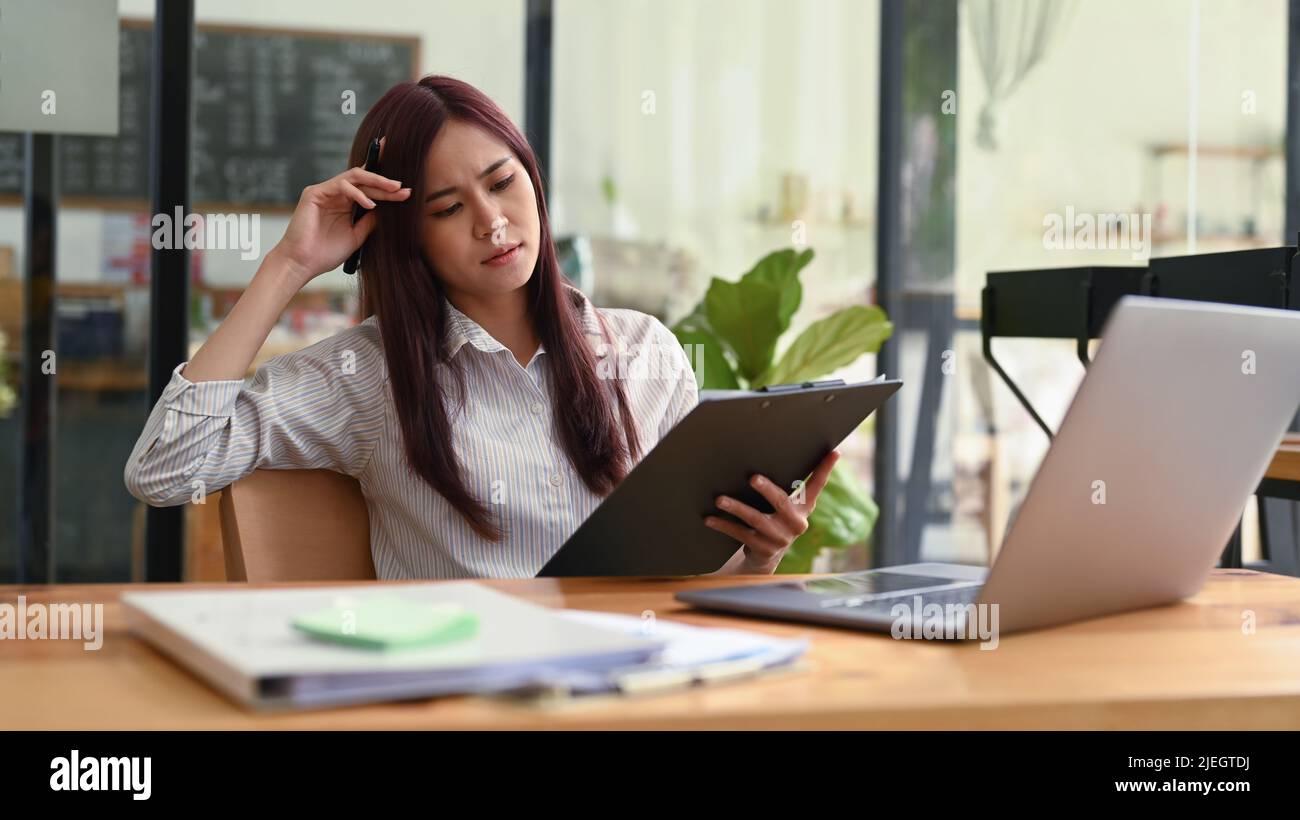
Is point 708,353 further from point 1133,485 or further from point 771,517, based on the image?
point 1133,485

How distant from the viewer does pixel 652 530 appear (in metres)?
1.11

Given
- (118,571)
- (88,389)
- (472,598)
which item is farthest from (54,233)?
(472,598)

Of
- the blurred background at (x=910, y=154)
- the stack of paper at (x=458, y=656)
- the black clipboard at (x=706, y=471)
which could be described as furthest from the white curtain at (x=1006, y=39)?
the stack of paper at (x=458, y=656)

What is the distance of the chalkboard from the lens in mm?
2980

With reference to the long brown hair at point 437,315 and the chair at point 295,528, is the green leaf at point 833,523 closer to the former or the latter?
the long brown hair at point 437,315

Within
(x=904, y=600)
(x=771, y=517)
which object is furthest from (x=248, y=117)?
(x=904, y=600)

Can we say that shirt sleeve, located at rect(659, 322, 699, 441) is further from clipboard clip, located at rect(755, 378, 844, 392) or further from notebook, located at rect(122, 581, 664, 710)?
notebook, located at rect(122, 581, 664, 710)

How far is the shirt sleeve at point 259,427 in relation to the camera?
4.76 feet

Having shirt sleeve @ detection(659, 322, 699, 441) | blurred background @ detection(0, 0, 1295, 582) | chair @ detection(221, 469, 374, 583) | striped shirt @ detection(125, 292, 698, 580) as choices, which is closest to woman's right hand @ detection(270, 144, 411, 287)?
striped shirt @ detection(125, 292, 698, 580)

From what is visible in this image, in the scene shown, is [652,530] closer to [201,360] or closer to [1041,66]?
[201,360]

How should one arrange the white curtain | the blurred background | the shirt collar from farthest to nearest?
the white curtain, the blurred background, the shirt collar

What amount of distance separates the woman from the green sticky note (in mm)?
833

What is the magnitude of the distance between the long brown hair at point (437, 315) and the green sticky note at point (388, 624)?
0.84 meters

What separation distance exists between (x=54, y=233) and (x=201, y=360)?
1742mm
